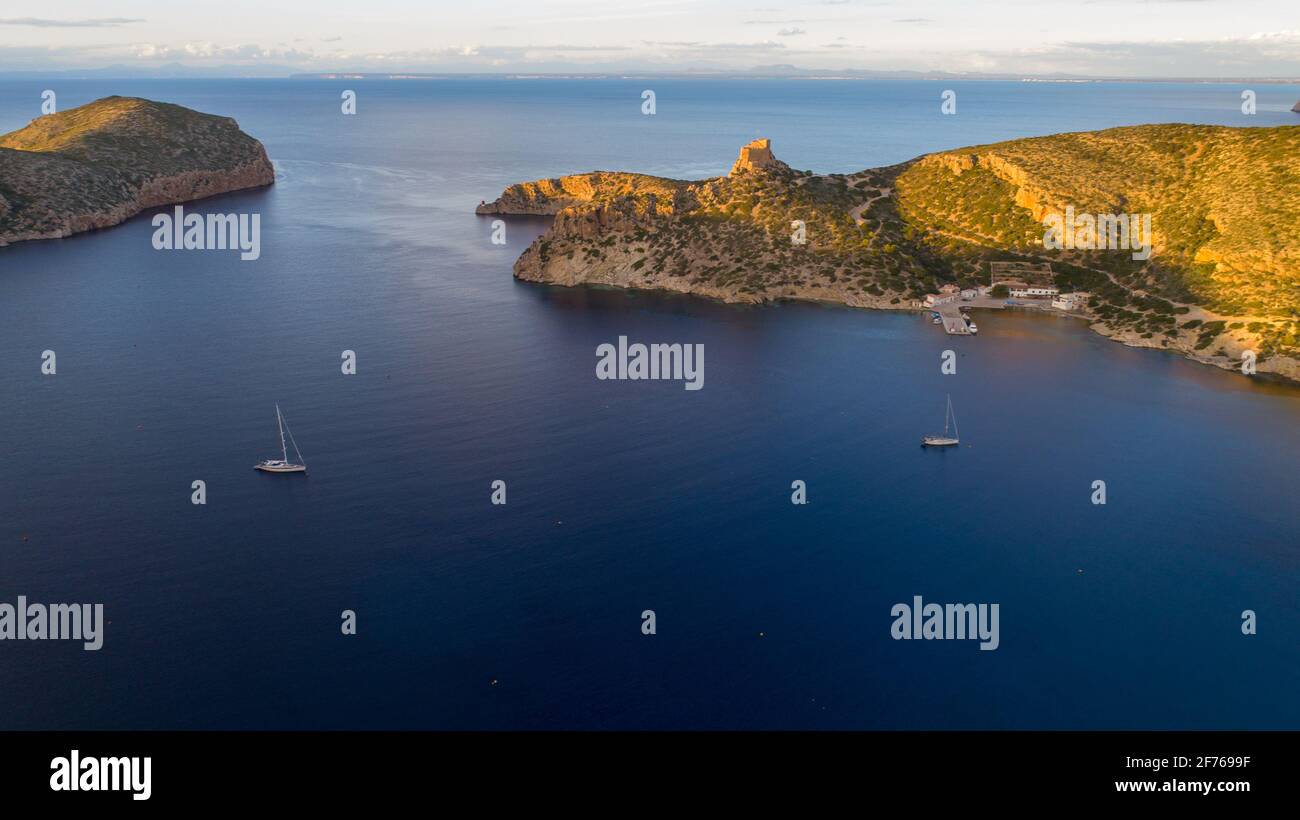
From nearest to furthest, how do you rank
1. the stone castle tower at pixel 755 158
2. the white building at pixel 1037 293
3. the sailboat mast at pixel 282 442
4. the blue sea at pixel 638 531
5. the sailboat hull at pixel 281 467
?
1. the blue sea at pixel 638 531
2. the sailboat hull at pixel 281 467
3. the sailboat mast at pixel 282 442
4. the white building at pixel 1037 293
5. the stone castle tower at pixel 755 158

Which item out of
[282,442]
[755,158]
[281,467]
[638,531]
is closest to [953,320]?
[755,158]

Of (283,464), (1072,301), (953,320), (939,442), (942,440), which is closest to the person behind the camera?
(283,464)

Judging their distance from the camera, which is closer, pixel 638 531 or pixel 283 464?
pixel 638 531

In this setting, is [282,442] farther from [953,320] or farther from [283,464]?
[953,320]

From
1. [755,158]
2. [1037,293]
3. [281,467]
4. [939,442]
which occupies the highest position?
[755,158]

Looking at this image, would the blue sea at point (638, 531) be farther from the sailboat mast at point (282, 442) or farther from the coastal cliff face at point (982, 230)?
the coastal cliff face at point (982, 230)

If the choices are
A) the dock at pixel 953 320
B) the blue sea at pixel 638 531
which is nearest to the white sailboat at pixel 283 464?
the blue sea at pixel 638 531

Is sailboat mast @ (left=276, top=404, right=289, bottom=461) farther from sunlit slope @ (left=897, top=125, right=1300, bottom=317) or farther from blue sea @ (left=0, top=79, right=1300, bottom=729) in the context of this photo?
sunlit slope @ (left=897, top=125, right=1300, bottom=317)
